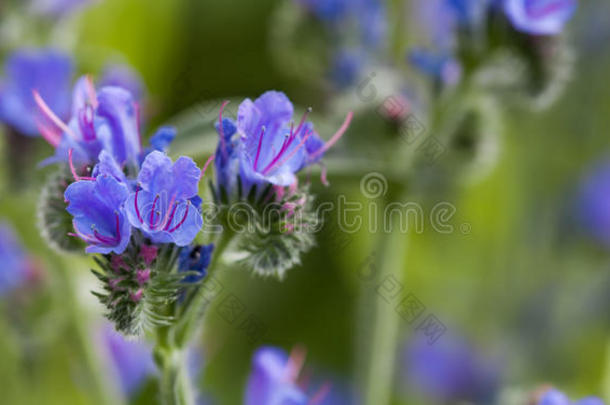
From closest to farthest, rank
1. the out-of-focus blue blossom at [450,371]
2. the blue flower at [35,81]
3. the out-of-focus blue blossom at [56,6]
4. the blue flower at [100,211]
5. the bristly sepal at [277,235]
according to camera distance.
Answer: the blue flower at [100,211]
the bristly sepal at [277,235]
the blue flower at [35,81]
the out-of-focus blue blossom at [56,6]
the out-of-focus blue blossom at [450,371]

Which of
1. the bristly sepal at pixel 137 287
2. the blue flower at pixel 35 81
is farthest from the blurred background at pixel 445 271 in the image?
the bristly sepal at pixel 137 287

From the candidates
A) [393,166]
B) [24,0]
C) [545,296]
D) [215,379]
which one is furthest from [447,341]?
[24,0]

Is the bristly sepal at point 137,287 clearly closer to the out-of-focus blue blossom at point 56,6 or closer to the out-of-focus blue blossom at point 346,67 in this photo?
the out-of-focus blue blossom at point 346,67

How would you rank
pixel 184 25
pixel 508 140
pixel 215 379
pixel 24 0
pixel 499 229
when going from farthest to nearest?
pixel 184 25 < pixel 508 140 < pixel 499 229 < pixel 215 379 < pixel 24 0

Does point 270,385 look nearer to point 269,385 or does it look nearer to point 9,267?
point 269,385

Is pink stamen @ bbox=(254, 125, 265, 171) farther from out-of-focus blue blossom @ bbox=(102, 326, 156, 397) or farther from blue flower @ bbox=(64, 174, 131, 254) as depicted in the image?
out-of-focus blue blossom @ bbox=(102, 326, 156, 397)

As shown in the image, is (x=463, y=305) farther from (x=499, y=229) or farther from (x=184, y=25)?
(x=184, y=25)
